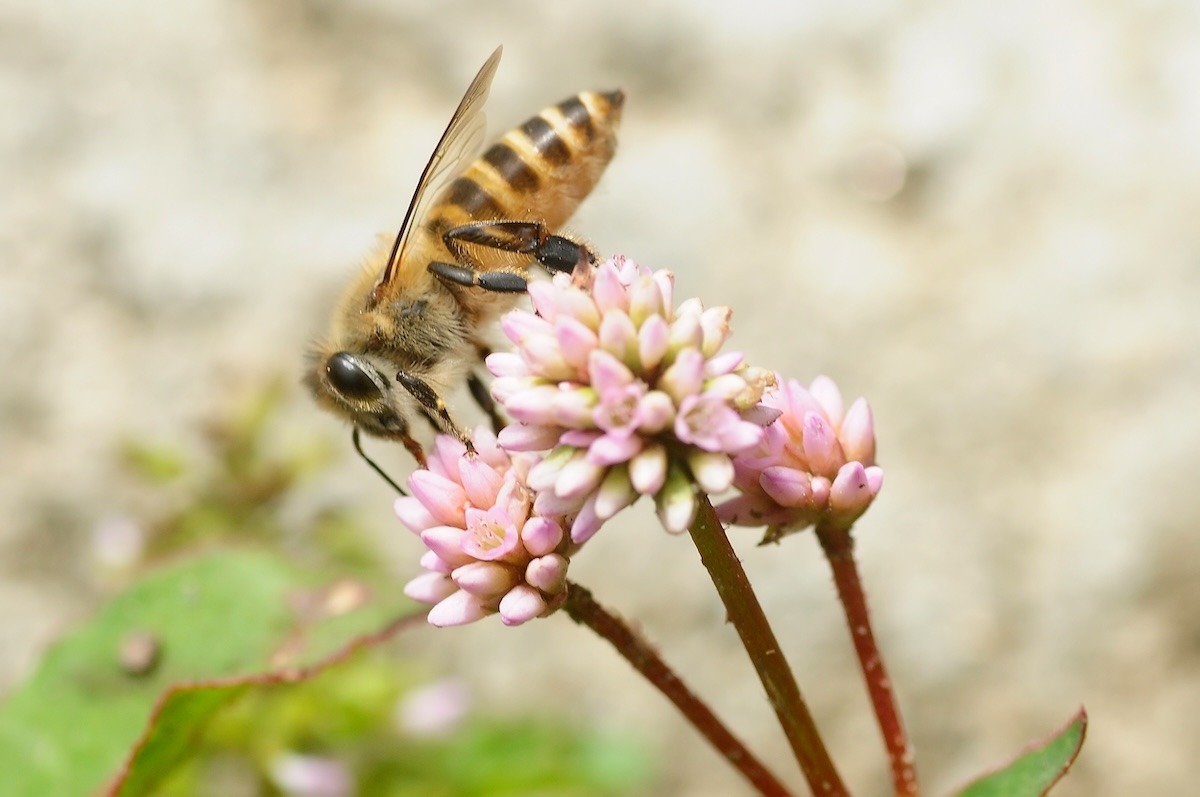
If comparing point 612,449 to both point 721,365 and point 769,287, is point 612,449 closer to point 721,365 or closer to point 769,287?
point 721,365

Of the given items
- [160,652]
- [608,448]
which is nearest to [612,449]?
[608,448]

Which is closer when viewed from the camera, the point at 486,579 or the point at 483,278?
the point at 486,579

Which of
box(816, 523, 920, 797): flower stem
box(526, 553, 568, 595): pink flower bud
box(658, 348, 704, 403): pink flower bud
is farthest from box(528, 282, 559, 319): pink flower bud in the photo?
box(816, 523, 920, 797): flower stem

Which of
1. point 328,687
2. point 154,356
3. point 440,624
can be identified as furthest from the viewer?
point 154,356

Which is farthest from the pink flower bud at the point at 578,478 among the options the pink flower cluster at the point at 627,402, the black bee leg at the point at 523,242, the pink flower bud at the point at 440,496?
the black bee leg at the point at 523,242

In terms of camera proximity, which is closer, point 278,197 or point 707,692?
point 707,692

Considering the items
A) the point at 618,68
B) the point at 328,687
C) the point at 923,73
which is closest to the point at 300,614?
the point at 328,687

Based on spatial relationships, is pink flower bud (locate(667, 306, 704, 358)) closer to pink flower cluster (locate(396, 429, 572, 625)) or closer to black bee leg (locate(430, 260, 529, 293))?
pink flower cluster (locate(396, 429, 572, 625))

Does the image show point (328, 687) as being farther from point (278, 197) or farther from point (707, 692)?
point (278, 197)
